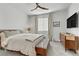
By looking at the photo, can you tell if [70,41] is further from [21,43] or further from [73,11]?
[21,43]

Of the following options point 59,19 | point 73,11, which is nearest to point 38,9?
point 59,19

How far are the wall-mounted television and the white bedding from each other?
0.49 metres

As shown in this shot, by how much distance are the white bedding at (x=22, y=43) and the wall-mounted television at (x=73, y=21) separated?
19.4 inches

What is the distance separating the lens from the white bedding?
1610mm

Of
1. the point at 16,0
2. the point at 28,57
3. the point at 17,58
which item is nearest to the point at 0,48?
the point at 17,58

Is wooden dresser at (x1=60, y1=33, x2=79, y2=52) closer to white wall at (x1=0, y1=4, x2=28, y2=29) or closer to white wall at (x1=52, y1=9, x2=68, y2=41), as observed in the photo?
white wall at (x1=52, y1=9, x2=68, y2=41)

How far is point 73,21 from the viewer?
1.73 meters

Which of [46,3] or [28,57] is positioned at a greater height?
[46,3]

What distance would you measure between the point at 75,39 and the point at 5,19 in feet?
3.41

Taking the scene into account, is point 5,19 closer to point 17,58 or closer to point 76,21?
point 17,58

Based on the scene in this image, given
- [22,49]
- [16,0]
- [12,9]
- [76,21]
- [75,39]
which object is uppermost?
[16,0]

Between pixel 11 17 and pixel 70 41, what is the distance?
92cm

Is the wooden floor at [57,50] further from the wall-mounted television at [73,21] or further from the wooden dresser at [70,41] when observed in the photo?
the wall-mounted television at [73,21]

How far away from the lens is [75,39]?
164 cm
